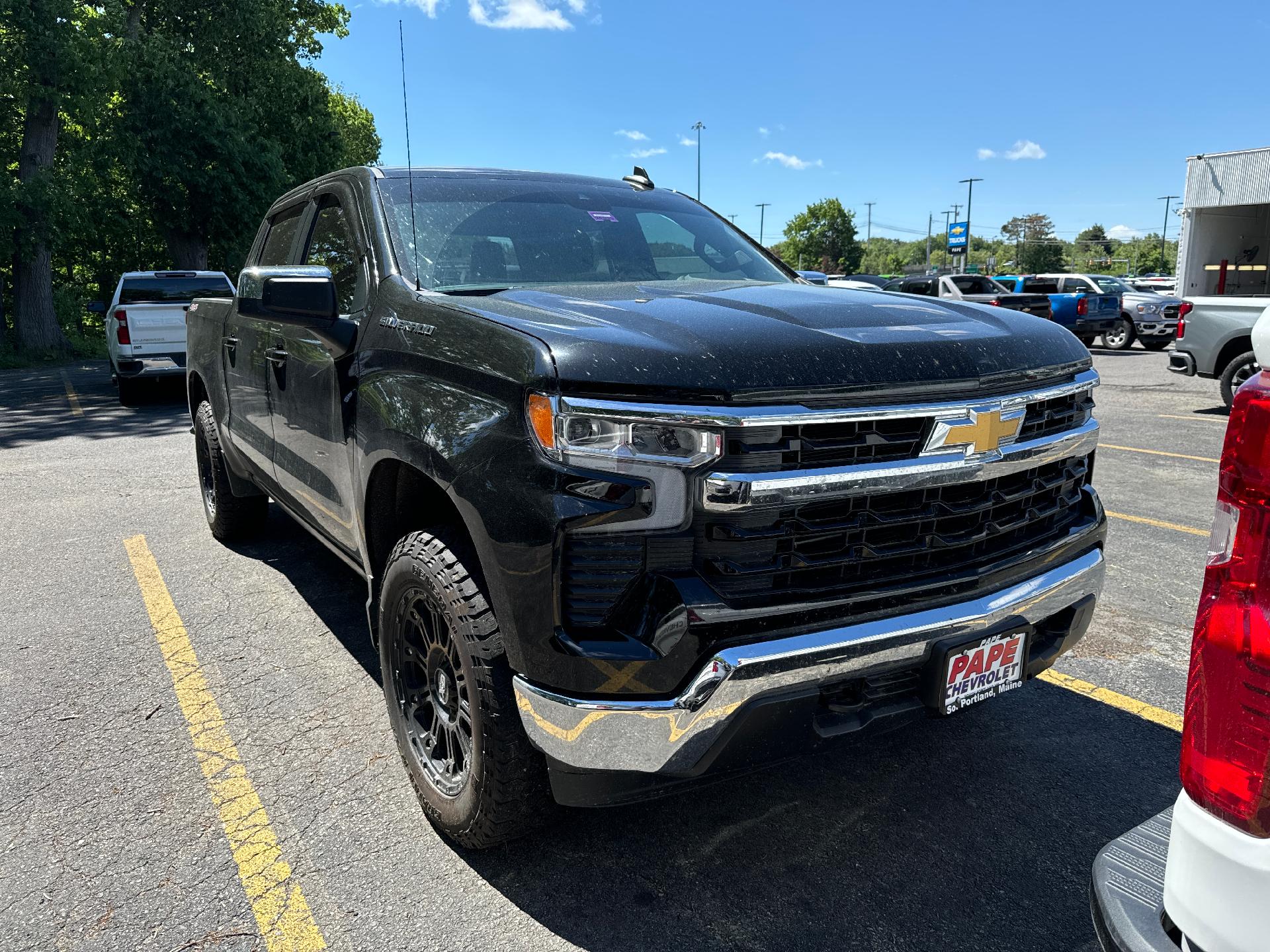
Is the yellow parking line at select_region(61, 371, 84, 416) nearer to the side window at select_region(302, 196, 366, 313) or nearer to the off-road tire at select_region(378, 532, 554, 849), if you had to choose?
the side window at select_region(302, 196, 366, 313)

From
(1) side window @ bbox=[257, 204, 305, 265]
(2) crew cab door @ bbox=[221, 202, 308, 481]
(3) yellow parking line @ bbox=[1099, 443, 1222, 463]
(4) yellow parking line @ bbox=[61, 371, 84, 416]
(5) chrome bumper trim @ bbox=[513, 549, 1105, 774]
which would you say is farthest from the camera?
(4) yellow parking line @ bbox=[61, 371, 84, 416]

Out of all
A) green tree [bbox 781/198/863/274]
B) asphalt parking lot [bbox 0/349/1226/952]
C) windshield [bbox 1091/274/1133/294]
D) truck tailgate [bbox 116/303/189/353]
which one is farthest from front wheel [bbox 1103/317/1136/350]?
green tree [bbox 781/198/863/274]

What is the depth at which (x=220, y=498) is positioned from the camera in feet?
17.9

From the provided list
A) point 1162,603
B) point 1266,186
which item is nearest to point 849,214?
point 1266,186

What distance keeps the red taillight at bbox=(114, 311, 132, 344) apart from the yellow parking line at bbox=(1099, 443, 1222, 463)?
38.4 ft

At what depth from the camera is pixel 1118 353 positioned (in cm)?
1998

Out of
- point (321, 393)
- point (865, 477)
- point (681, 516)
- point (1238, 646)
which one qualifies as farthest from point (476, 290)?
point (1238, 646)

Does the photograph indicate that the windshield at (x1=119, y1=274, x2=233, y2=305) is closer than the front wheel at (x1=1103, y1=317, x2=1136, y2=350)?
Yes

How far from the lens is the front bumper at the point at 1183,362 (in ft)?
34.6

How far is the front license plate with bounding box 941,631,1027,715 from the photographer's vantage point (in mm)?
2236

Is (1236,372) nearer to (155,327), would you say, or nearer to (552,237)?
(552,237)

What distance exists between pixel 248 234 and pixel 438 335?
24.8 metres

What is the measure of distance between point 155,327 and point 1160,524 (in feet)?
39.0

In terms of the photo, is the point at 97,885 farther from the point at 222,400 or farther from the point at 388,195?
the point at 222,400
